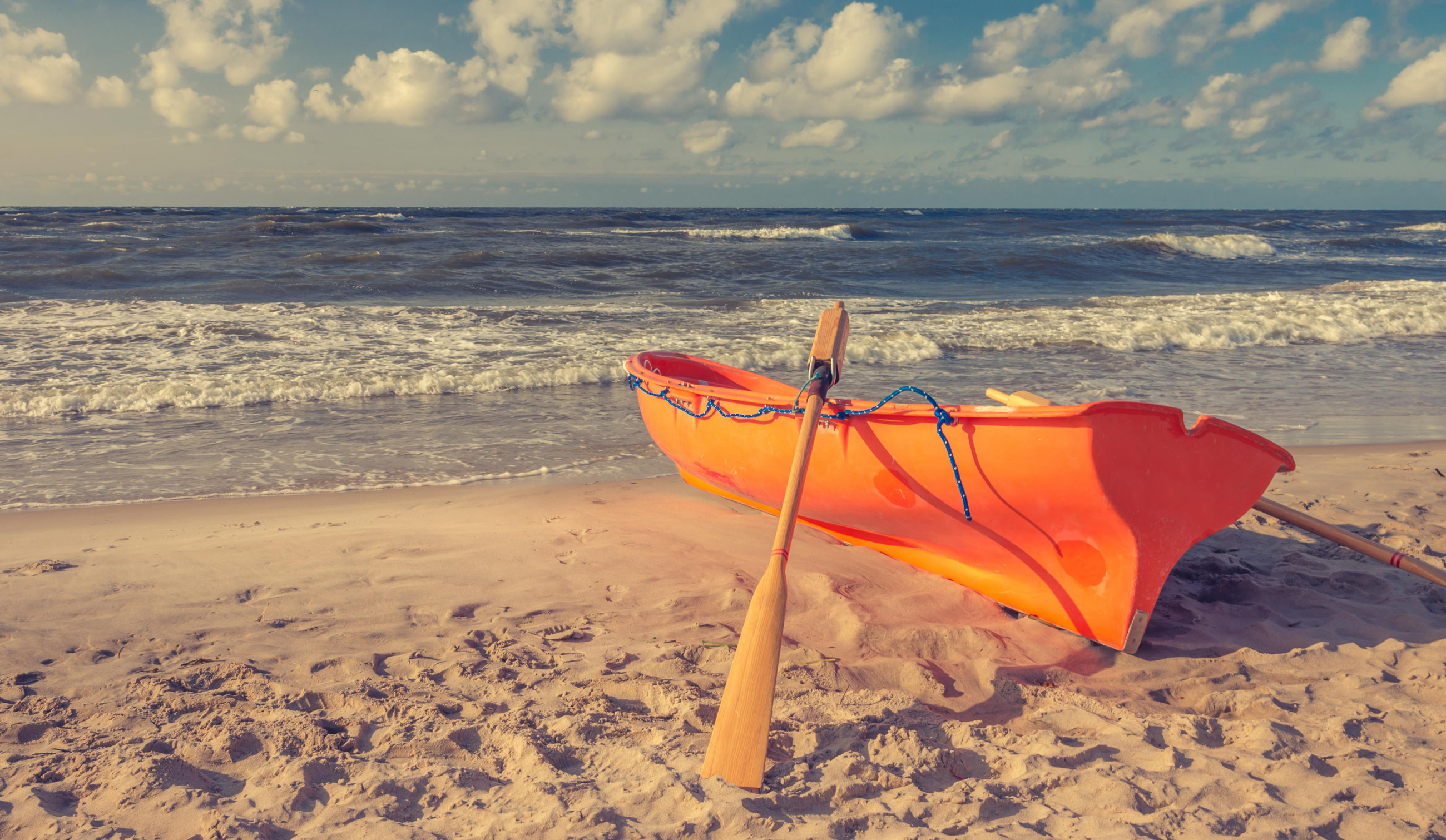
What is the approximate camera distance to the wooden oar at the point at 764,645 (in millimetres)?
2262

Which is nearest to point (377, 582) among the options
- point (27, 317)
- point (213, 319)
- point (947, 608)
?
point (947, 608)

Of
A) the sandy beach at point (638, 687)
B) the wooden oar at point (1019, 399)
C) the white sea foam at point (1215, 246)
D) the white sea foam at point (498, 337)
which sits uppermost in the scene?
the white sea foam at point (1215, 246)

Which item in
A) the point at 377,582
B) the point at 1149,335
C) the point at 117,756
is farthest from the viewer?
the point at 1149,335

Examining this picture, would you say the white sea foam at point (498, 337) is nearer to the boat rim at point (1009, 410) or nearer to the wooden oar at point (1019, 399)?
the boat rim at point (1009, 410)

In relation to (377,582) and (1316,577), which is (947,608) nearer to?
(1316,577)

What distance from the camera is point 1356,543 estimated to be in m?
3.59

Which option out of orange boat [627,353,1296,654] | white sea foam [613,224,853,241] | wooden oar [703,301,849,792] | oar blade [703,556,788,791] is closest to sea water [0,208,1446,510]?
orange boat [627,353,1296,654]

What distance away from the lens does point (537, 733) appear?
8.07 ft

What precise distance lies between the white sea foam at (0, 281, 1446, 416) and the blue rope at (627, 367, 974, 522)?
12.3ft

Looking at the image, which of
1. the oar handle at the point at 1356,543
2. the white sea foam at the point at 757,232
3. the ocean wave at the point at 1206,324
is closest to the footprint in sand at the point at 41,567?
the oar handle at the point at 1356,543

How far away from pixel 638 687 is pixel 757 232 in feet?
101

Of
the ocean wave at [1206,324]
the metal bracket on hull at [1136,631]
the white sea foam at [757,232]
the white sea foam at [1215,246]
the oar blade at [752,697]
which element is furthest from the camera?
the white sea foam at [757,232]

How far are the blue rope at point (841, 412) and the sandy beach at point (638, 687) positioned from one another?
609 mm

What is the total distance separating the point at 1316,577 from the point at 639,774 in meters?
3.36
